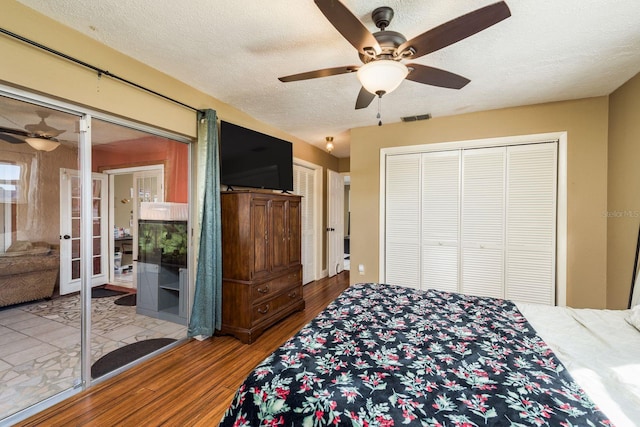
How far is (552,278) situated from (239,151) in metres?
3.88

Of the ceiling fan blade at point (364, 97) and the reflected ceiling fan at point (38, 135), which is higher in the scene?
the ceiling fan blade at point (364, 97)

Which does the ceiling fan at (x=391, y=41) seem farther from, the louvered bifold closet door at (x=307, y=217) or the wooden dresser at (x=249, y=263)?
the louvered bifold closet door at (x=307, y=217)

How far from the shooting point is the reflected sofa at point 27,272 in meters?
1.91

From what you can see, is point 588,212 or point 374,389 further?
point 588,212

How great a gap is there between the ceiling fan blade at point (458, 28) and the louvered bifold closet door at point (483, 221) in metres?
2.38

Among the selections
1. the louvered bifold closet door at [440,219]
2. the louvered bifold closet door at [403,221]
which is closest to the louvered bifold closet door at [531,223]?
the louvered bifold closet door at [440,219]

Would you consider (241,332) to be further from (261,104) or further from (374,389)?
(261,104)

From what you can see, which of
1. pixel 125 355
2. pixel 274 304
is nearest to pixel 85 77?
pixel 125 355

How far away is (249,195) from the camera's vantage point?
289cm

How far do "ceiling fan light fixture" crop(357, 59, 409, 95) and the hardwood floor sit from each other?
90.5 inches

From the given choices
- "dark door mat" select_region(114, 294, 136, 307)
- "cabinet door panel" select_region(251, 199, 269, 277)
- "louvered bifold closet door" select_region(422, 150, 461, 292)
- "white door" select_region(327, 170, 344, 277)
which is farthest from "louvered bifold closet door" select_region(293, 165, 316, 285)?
"dark door mat" select_region(114, 294, 136, 307)

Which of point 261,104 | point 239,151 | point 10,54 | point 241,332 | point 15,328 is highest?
point 261,104

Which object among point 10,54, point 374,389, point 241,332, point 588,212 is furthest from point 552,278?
point 10,54

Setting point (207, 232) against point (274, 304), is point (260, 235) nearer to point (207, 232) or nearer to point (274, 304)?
point (207, 232)
